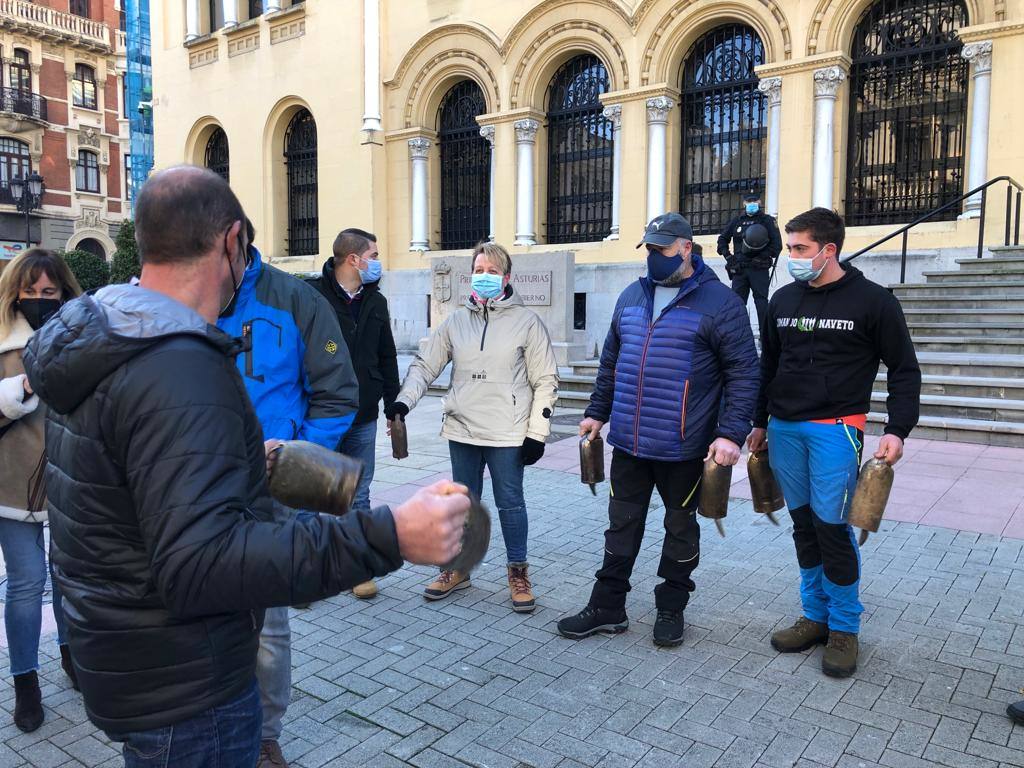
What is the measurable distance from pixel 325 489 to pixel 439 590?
2.87 meters

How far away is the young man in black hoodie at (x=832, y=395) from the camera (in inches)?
143

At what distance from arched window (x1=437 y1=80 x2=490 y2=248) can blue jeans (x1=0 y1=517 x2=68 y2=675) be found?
15.3 metres

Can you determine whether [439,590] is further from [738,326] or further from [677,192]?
[677,192]

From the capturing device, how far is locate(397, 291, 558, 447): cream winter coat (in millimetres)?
4453

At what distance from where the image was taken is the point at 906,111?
13.1 metres

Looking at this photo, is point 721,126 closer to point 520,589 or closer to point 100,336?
point 520,589

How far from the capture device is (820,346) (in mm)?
3727

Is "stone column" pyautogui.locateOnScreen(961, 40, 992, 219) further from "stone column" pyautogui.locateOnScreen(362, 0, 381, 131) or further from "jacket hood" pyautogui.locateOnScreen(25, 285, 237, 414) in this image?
"jacket hood" pyautogui.locateOnScreen(25, 285, 237, 414)

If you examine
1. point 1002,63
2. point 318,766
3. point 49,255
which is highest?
point 1002,63

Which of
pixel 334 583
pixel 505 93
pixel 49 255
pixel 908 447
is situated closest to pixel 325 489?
pixel 334 583

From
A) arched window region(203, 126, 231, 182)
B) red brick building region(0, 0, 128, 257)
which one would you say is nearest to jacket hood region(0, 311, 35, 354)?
arched window region(203, 126, 231, 182)

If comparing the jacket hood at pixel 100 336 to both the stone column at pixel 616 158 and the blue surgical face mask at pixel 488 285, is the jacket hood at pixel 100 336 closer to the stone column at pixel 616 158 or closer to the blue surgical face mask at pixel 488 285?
the blue surgical face mask at pixel 488 285

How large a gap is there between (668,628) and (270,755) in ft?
6.41

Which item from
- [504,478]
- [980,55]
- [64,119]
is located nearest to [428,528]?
[504,478]
